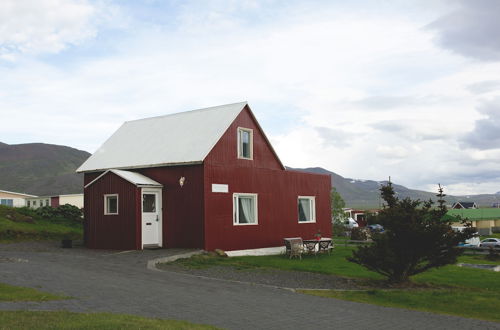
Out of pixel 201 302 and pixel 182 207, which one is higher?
pixel 182 207

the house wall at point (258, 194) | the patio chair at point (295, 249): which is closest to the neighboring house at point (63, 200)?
the house wall at point (258, 194)

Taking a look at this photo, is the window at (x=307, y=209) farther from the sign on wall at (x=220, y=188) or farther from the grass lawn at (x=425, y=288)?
the sign on wall at (x=220, y=188)

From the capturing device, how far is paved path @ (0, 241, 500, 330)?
9633mm

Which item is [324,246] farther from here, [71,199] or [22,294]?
[71,199]

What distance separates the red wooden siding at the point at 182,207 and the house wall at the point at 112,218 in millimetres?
1420

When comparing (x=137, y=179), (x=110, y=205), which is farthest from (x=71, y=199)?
(x=137, y=179)

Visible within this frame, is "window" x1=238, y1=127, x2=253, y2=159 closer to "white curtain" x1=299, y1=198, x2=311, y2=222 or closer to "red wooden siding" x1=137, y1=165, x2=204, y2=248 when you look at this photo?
"red wooden siding" x1=137, y1=165, x2=204, y2=248

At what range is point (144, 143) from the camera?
2580 centimetres

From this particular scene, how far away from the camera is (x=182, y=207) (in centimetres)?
2186

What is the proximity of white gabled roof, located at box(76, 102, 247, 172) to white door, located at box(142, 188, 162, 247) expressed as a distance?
1.45m

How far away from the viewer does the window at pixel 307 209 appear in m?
27.2

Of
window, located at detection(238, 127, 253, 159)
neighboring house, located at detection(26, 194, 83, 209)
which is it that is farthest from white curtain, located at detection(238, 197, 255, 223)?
neighboring house, located at detection(26, 194, 83, 209)

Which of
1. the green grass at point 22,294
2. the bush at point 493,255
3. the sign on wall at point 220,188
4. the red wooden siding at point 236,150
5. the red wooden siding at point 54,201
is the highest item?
the red wooden siding at point 236,150

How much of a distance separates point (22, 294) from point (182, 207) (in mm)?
11423
